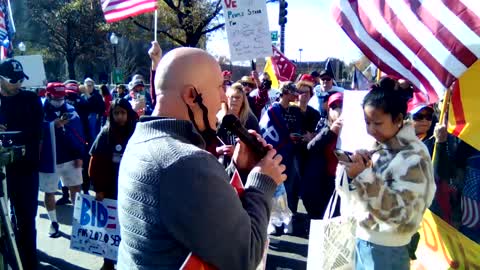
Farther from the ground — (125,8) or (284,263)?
(125,8)

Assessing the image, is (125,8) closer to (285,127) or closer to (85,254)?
(285,127)

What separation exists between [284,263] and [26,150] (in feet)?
9.35

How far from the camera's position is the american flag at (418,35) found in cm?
304

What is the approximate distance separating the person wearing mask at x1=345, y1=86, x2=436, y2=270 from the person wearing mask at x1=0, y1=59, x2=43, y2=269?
3.14m

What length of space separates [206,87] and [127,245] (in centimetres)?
63

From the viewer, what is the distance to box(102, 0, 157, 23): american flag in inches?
205

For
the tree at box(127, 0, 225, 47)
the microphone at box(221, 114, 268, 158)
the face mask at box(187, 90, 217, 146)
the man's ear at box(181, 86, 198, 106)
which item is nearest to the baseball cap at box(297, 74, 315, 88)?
the microphone at box(221, 114, 268, 158)

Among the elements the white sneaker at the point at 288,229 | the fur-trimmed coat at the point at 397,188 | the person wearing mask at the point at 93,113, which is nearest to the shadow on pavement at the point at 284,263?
the white sneaker at the point at 288,229

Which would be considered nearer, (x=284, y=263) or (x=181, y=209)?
(x=181, y=209)

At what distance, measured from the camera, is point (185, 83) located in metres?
1.66

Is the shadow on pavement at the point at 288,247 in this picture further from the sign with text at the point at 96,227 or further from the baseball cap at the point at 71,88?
the baseball cap at the point at 71,88

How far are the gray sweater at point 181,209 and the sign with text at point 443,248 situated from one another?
221 centimetres

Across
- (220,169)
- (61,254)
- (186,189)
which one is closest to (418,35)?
(220,169)

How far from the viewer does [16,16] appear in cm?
3669
